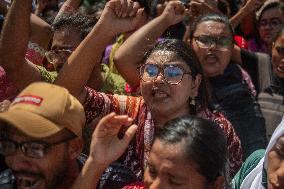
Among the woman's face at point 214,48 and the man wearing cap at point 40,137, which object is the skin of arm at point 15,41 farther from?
the woman's face at point 214,48

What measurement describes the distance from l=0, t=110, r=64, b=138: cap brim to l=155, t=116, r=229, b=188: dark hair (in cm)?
39

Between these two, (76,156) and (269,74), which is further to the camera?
(269,74)

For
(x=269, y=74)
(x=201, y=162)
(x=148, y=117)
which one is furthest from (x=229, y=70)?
(x=201, y=162)

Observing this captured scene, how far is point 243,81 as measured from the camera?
413 centimetres

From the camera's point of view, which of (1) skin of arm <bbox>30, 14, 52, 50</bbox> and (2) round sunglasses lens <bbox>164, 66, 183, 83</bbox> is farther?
(1) skin of arm <bbox>30, 14, 52, 50</bbox>

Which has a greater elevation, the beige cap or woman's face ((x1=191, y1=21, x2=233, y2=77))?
the beige cap

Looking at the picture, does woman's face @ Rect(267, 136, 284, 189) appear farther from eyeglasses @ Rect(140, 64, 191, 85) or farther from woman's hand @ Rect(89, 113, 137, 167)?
eyeglasses @ Rect(140, 64, 191, 85)

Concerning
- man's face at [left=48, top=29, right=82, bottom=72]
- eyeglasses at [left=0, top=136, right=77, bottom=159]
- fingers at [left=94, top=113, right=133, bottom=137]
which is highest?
fingers at [left=94, top=113, right=133, bottom=137]

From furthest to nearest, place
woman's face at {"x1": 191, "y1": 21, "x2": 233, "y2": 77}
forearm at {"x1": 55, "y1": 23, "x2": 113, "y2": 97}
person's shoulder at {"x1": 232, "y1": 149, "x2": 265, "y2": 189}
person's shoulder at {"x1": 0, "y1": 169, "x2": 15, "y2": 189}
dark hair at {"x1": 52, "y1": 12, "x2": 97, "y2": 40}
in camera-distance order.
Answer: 1. woman's face at {"x1": 191, "y1": 21, "x2": 233, "y2": 77}
2. dark hair at {"x1": 52, "y1": 12, "x2": 97, "y2": 40}
3. forearm at {"x1": 55, "y1": 23, "x2": 113, "y2": 97}
4. person's shoulder at {"x1": 232, "y1": 149, "x2": 265, "y2": 189}
5. person's shoulder at {"x1": 0, "y1": 169, "x2": 15, "y2": 189}

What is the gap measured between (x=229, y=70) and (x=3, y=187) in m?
2.04

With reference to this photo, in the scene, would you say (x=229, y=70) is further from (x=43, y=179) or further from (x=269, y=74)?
(x=43, y=179)

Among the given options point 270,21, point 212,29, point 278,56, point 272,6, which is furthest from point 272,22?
point 212,29

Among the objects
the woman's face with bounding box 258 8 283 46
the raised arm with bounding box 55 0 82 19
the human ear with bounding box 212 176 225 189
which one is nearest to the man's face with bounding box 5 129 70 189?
the human ear with bounding box 212 176 225 189

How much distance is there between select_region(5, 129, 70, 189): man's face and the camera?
90.7 inches
